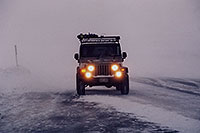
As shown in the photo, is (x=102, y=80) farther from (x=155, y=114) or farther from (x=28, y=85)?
(x=28, y=85)

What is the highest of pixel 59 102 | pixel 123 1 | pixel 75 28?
pixel 123 1

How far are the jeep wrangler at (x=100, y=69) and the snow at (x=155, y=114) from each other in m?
1.87

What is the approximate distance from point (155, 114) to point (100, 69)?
17.3 feet

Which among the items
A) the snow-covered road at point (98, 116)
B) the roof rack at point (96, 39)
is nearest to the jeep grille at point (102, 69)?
the roof rack at point (96, 39)

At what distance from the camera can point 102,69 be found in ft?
46.1

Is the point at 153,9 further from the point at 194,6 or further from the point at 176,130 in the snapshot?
the point at 176,130

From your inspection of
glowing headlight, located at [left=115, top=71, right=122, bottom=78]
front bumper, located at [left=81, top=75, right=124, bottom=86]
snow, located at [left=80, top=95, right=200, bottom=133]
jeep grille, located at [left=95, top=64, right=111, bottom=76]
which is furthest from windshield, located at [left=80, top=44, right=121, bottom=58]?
snow, located at [left=80, top=95, right=200, bottom=133]

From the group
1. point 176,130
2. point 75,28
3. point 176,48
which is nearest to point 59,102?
point 176,130

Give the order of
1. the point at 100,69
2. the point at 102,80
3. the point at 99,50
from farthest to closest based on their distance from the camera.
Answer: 1. the point at 99,50
2. the point at 100,69
3. the point at 102,80

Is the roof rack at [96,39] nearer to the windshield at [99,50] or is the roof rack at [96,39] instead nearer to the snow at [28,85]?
the windshield at [99,50]

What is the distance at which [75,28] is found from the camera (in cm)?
9519

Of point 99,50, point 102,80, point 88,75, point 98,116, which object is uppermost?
point 99,50

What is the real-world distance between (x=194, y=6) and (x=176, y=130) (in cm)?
7946

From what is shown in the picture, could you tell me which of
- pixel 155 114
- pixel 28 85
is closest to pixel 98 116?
pixel 155 114
